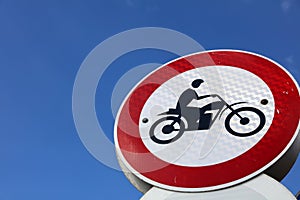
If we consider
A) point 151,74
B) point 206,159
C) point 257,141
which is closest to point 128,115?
point 151,74

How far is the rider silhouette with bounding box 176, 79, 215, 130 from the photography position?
285 cm

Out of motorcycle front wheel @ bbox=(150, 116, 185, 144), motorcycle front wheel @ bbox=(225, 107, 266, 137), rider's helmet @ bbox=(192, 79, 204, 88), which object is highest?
rider's helmet @ bbox=(192, 79, 204, 88)

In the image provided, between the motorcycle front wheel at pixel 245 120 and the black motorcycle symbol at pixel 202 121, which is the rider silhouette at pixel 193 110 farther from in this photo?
the motorcycle front wheel at pixel 245 120

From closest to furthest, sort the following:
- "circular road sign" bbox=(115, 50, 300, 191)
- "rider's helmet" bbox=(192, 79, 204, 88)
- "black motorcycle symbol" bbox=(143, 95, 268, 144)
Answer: "circular road sign" bbox=(115, 50, 300, 191)
"black motorcycle symbol" bbox=(143, 95, 268, 144)
"rider's helmet" bbox=(192, 79, 204, 88)

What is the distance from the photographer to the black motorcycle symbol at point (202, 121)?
276 centimetres

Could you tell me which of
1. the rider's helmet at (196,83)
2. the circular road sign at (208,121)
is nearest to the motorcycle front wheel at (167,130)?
the circular road sign at (208,121)

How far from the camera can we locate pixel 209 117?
286cm

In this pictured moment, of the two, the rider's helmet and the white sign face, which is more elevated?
the rider's helmet

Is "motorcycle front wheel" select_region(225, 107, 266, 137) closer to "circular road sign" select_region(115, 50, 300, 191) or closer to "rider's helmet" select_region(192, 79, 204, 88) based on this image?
"circular road sign" select_region(115, 50, 300, 191)

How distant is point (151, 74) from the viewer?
321 centimetres

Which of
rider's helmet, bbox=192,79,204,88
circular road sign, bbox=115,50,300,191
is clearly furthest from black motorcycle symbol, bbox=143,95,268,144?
rider's helmet, bbox=192,79,204,88

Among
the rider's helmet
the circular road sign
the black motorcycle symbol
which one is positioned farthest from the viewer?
the rider's helmet

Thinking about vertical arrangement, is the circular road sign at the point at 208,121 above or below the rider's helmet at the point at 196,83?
below

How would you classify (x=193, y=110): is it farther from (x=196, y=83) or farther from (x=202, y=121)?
(x=196, y=83)
